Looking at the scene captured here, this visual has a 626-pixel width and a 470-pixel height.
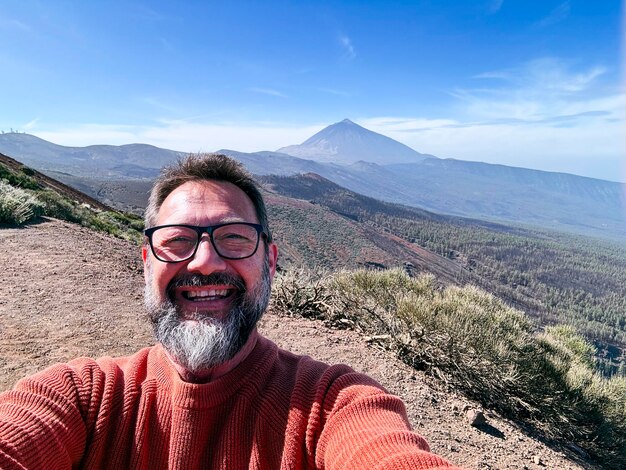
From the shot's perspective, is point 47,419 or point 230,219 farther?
point 230,219

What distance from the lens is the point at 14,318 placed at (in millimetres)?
4211

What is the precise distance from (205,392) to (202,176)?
0.85 metres

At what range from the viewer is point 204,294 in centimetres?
145

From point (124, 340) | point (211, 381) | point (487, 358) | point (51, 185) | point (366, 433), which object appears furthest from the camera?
point (51, 185)

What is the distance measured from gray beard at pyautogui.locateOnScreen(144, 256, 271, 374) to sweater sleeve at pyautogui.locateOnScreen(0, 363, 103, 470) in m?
0.27

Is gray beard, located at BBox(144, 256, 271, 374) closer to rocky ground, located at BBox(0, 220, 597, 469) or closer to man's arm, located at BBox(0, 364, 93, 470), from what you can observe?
man's arm, located at BBox(0, 364, 93, 470)

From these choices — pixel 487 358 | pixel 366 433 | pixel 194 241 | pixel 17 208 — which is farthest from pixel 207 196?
pixel 17 208

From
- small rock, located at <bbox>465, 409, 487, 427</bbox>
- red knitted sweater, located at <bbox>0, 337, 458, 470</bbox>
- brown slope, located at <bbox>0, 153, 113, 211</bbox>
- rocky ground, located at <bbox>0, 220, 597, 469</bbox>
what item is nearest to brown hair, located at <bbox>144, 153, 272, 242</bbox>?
red knitted sweater, located at <bbox>0, 337, 458, 470</bbox>

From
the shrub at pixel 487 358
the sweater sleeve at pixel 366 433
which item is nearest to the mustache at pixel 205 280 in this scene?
the sweater sleeve at pixel 366 433

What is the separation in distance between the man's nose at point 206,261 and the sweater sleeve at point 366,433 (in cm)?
59

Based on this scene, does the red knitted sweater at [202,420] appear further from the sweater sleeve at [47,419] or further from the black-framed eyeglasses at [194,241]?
the black-framed eyeglasses at [194,241]

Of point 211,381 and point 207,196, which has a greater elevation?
point 207,196

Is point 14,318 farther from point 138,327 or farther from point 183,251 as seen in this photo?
point 183,251

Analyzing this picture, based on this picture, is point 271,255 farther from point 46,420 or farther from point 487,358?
point 487,358
